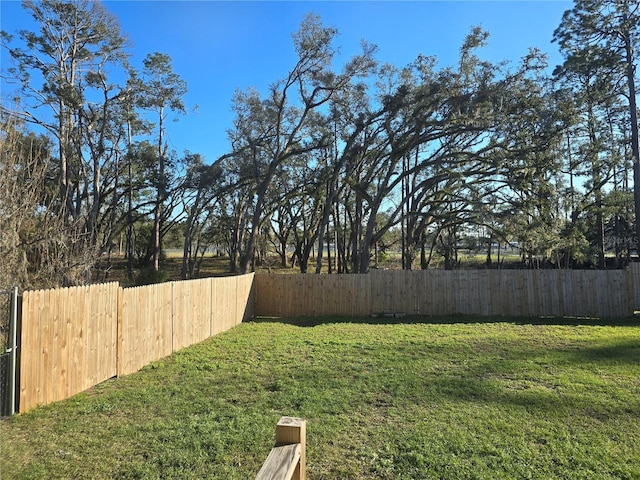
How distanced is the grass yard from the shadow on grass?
133 inches

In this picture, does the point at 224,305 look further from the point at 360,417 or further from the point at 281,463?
the point at 281,463

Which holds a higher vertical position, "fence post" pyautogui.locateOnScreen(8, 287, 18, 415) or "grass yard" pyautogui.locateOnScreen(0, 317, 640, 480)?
"fence post" pyautogui.locateOnScreen(8, 287, 18, 415)

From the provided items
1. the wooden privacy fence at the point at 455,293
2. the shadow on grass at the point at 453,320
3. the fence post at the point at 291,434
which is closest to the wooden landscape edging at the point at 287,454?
the fence post at the point at 291,434

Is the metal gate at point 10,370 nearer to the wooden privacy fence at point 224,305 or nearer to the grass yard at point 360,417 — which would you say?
the wooden privacy fence at point 224,305

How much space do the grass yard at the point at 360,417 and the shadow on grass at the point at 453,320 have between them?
338 cm

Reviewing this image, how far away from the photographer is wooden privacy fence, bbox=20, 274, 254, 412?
14.6 feet

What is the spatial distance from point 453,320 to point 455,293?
52.7 inches

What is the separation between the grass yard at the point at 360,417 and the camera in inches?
125

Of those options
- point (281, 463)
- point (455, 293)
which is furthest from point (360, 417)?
point (455, 293)

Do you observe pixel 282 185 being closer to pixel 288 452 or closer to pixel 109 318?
pixel 109 318

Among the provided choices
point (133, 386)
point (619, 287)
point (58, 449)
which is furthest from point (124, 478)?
point (619, 287)

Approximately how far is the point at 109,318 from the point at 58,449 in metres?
2.49

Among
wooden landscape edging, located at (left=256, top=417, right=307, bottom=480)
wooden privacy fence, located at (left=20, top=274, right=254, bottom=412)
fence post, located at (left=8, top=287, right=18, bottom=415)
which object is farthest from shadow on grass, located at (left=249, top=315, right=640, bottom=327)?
wooden landscape edging, located at (left=256, top=417, right=307, bottom=480)

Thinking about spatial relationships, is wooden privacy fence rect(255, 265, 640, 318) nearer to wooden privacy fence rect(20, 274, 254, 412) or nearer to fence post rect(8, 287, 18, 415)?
wooden privacy fence rect(20, 274, 254, 412)
